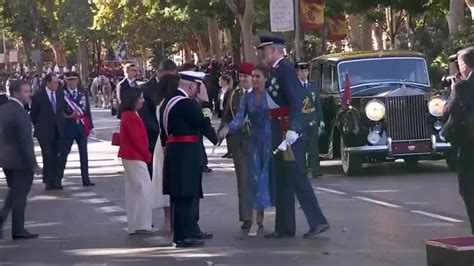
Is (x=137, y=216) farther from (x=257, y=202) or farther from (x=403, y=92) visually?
(x=403, y=92)

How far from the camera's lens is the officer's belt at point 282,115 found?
42.1 feet

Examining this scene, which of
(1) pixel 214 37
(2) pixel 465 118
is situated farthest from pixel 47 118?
(1) pixel 214 37

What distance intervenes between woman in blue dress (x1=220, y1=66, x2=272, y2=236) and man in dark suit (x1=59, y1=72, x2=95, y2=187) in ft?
23.6

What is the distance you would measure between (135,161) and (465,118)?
161 inches

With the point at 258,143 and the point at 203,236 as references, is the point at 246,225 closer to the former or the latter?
the point at 203,236

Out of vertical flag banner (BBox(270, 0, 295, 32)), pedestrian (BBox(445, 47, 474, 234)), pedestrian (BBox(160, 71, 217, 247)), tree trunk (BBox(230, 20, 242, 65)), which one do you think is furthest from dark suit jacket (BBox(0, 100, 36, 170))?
tree trunk (BBox(230, 20, 242, 65))

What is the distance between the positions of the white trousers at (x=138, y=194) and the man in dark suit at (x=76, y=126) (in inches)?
242

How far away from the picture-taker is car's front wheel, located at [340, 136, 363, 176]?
19594 mm

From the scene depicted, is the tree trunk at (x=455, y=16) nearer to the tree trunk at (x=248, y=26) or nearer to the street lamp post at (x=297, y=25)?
the street lamp post at (x=297, y=25)

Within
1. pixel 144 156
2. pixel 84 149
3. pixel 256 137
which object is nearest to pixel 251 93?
pixel 256 137

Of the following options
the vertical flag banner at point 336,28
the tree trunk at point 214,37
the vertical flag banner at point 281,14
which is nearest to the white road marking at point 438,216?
the vertical flag banner at point 281,14

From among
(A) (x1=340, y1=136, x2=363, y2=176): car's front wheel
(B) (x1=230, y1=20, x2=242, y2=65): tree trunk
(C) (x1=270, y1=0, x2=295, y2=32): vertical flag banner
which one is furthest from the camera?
(B) (x1=230, y1=20, x2=242, y2=65): tree trunk

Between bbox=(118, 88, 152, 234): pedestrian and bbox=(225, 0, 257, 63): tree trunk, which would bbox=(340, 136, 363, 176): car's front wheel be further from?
bbox=(225, 0, 257, 63): tree trunk

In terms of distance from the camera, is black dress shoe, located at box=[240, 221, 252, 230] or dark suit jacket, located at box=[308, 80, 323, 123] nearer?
black dress shoe, located at box=[240, 221, 252, 230]
